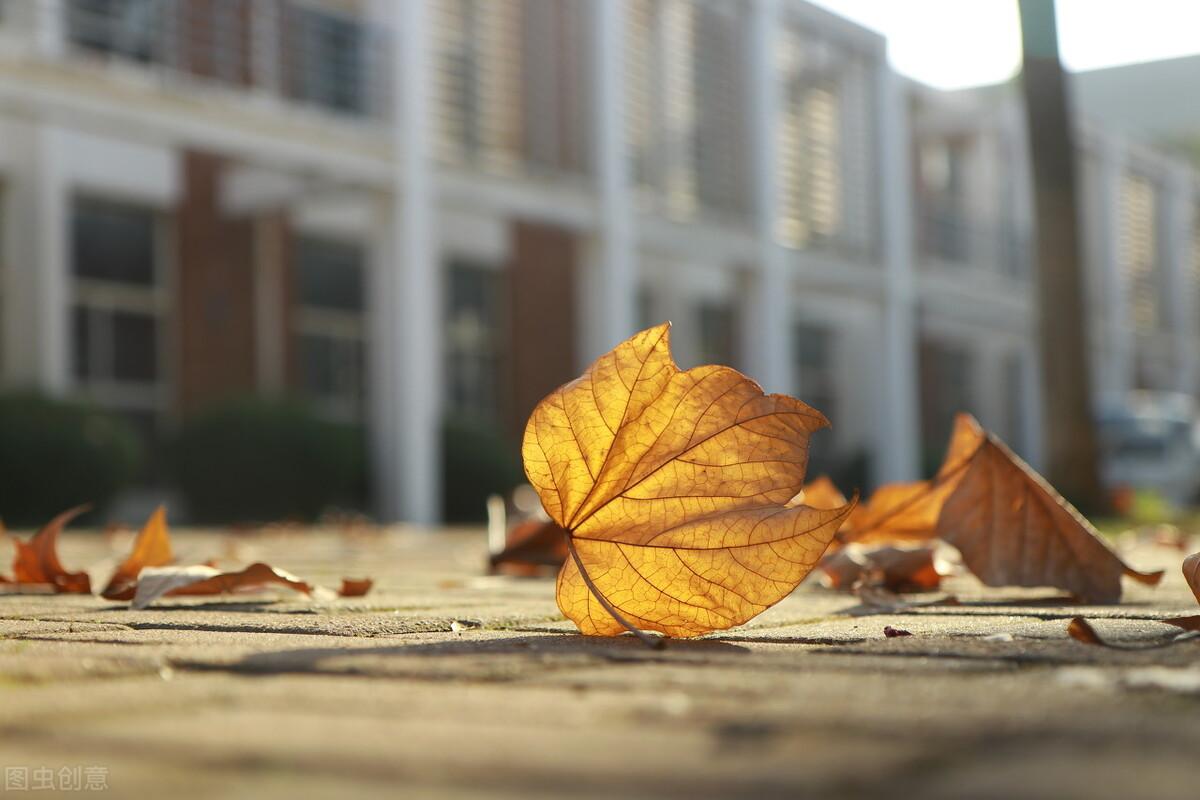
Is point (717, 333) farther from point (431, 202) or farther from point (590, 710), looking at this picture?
point (590, 710)

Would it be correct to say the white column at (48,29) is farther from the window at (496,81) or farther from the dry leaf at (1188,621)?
the dry leaf at (1188,621)

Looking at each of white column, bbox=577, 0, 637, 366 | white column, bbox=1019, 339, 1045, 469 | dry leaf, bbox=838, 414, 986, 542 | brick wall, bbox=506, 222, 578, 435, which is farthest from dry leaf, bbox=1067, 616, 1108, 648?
white column, bbox=1019, 339, 1045, 469

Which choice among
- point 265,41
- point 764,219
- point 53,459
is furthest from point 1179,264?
point 53,459

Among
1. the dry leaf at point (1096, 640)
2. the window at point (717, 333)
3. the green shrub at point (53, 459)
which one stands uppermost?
the window at point (717, 333)

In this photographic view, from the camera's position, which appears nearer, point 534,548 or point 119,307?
point 534,548

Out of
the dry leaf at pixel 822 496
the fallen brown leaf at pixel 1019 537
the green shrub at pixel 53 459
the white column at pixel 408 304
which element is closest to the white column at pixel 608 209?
the white column at pixel 408 304

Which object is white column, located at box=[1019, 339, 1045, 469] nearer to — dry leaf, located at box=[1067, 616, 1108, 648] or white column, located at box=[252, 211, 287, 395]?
white column, located at box=[252, 211, 287, 395]

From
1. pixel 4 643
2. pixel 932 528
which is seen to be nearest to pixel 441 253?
pixel 932 528
